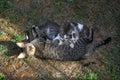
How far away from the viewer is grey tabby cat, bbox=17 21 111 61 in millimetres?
4527

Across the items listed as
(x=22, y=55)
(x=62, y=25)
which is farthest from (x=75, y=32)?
(x=22, y=55)

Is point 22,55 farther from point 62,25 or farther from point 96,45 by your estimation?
point 96,45

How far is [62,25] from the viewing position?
16.7ft

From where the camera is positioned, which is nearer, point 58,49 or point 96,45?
point 58,49

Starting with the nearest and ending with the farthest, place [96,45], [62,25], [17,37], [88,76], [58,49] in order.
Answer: [88,76] < [58,49] < [96,45] < [17,37] < [62,25]

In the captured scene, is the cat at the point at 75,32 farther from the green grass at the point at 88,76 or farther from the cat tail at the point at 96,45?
the green grass at the point at 88,76

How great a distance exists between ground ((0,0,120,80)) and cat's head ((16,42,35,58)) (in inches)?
3.8

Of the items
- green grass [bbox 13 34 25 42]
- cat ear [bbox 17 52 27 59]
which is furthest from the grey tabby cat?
green grass [bbox 13 34 25 42]

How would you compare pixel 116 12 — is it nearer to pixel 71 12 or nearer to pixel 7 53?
pixel 71 12

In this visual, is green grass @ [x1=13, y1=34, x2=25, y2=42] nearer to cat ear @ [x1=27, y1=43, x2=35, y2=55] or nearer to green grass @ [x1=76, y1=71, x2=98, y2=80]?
cat ear @ [x1=27, y1=43, x2=35, y2=55]

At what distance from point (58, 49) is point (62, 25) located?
2.20 feet

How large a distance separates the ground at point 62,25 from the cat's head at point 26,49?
0.32 feet

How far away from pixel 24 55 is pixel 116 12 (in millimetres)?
1940

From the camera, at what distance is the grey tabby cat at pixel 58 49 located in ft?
14.9
